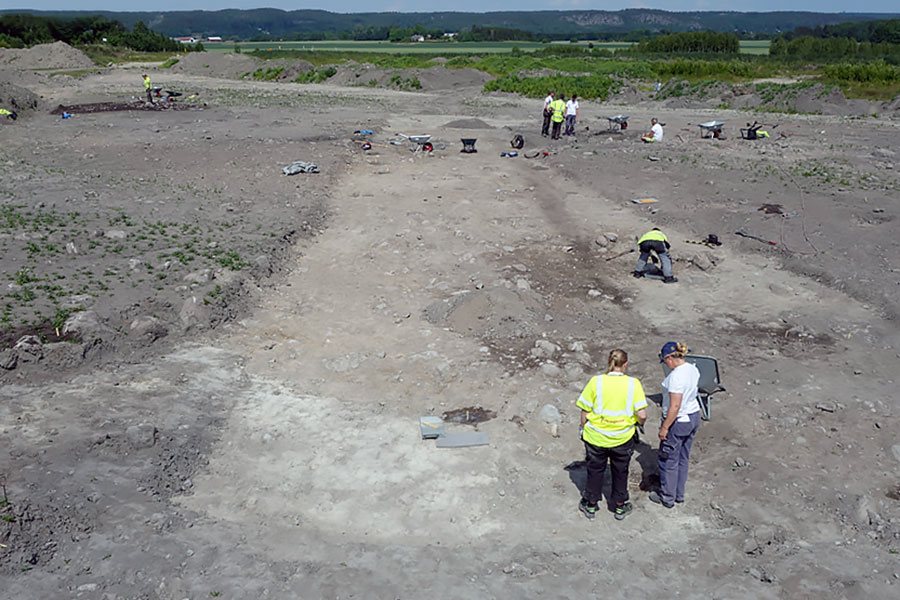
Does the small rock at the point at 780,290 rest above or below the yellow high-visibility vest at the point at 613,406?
below

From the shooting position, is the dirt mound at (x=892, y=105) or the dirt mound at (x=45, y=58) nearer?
the dirt mound at (x=892, y=105)

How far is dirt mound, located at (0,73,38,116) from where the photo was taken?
27.6 meters

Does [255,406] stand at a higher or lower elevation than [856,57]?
lower

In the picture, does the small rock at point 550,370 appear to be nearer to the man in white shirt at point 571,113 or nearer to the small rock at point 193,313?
the small rock at point 193,313

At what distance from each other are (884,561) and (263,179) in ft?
51.3

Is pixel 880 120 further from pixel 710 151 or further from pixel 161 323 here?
pixel 161 323

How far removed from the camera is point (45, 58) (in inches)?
2415

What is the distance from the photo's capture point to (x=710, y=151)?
22.0m

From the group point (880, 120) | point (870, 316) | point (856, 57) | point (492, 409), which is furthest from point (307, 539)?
point (856, 57)

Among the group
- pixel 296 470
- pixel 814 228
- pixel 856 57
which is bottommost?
pixel 296 470

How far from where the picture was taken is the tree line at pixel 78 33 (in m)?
77.5

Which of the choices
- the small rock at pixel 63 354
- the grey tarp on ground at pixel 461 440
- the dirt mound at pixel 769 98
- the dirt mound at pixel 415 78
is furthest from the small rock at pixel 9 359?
the dirt mound at pixel 415 78

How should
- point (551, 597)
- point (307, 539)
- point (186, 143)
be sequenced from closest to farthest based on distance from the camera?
point (551, 597) → point (307, 539) → point (186, 143)

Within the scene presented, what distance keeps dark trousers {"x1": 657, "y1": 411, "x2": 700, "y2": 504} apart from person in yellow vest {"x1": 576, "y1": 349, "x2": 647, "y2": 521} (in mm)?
371
